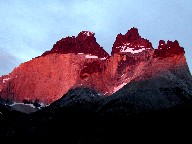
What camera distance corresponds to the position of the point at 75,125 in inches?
5207

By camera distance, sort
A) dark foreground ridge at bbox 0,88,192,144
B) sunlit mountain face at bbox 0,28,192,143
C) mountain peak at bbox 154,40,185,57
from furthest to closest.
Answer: mountain peak at bbox 154,40,185,57
sunlit mountain face at bbox 0,28,192,143
dark foreground ridge at bbox 0,88,192,144

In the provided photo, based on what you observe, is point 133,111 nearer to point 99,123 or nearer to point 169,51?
point 99,123

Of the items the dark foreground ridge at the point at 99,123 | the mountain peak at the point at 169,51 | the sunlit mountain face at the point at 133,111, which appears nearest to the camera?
the dark foreground ridge at the point at 99,123

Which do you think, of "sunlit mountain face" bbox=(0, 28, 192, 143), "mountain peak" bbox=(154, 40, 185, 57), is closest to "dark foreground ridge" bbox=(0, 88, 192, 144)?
"sunlit mountain face" bbox=(0, 28, 192, 143)

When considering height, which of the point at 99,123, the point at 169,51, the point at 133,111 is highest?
the point at 169,51

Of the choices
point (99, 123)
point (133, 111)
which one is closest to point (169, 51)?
point (133, 111)

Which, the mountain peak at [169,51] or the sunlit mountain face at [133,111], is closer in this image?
the sunlit mountain face at [133,111]

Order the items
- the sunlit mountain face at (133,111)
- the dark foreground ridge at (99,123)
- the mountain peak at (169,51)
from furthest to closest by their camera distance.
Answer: the mountain peak at (169,51)
the sunlit mountain face at (133,111)
the dark foreground ridge at (99,123)

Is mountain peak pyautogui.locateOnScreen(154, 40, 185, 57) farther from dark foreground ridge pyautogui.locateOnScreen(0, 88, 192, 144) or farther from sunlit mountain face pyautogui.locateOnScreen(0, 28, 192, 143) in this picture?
dark foreground ridge pyautogui.locateOnScreen(0, 88, 192, 144)

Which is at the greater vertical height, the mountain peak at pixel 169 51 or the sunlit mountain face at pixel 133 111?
the mountain peak at pixel 169 51

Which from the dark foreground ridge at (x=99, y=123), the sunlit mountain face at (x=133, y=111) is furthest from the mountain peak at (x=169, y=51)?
the dark foreground ridge at (x=99, y=123)

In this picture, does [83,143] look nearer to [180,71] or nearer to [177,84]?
[177,84]

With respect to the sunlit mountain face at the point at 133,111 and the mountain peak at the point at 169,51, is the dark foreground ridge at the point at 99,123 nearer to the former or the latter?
the sunlit mountain face at the point at 133,111

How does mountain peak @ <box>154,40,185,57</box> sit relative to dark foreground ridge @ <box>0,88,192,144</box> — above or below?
above
